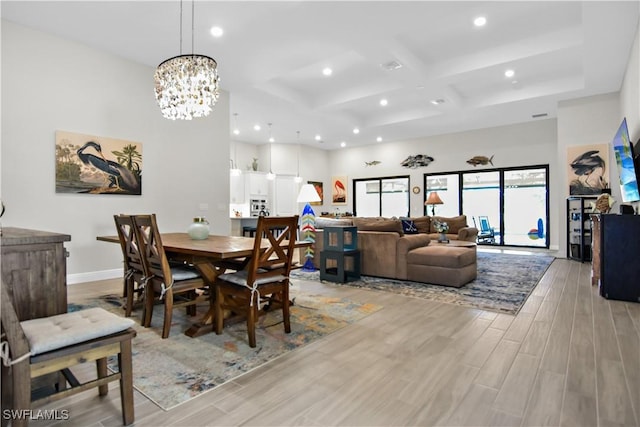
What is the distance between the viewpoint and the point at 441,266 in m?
4.35

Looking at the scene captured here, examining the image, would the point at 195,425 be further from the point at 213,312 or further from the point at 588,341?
the point at 588,341

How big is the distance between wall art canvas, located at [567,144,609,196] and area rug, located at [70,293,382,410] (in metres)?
5.65

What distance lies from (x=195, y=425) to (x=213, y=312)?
1368 mm

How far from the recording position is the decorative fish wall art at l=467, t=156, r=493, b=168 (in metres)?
9.05

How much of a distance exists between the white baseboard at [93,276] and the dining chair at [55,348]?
3449 millimetres

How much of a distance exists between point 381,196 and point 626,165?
7119 mm

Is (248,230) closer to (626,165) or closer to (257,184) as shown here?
(257,184)

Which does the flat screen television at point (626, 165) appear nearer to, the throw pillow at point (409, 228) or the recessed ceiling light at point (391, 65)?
the recessed ceiling light at point (391, 65)

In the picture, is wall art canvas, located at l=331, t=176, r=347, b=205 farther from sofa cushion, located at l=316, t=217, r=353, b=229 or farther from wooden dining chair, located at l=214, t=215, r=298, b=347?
wooden dining chair, located at l=214, t=215, r=298, b=347

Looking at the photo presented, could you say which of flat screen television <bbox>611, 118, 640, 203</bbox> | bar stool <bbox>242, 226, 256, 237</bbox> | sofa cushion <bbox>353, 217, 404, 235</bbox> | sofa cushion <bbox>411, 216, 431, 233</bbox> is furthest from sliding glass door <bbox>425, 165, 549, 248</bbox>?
sofa cushion <bbox>353, 217, 404, 235</bbox>

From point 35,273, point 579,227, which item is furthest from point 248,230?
point 35,273

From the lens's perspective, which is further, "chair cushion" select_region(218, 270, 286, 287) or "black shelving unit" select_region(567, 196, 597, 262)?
"black shelving unit" select_region(567, 196, 597, 262)

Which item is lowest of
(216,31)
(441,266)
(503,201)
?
(441,266)

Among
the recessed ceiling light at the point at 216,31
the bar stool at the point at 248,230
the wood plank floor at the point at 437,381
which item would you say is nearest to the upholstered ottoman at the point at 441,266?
the wood plank floor at the point at 437,381
